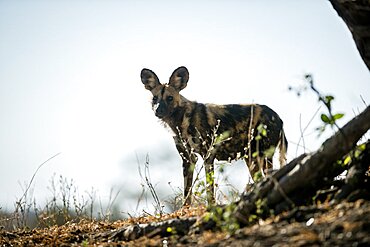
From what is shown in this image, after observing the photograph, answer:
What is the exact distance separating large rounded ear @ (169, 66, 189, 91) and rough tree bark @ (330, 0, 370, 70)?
16.7 ft

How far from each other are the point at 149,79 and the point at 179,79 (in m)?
0.47

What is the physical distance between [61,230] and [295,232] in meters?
2.53

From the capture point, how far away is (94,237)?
413 centimetres

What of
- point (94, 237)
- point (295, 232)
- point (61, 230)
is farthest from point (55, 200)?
point (295, 232)

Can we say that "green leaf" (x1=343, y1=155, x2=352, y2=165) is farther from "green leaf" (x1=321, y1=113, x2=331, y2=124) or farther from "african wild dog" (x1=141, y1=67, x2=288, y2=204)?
"african wild dog" (x1=141, y1=67, x2=288, y2=204)

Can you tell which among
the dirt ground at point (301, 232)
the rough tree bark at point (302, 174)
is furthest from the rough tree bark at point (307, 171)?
the dirt ground at point (301, 232)

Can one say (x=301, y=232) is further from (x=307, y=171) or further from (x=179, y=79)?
(x=179, y=79)

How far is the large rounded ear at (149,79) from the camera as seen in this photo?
29.0ft

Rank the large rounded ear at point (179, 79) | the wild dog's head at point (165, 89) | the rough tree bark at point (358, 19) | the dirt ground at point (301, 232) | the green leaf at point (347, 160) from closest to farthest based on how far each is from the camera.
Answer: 1. the dirt ground at point (301, 232)
2. the green leaf at point (347, 160)
3. the rough tree bark at point (358, 19)
4. the wild dog's head at point (165, 89)
5. the large rounded ear at point (179, 79)

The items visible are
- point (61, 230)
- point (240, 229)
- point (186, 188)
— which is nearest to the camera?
point (240, 229)

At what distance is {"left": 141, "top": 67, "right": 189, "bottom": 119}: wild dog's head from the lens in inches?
325

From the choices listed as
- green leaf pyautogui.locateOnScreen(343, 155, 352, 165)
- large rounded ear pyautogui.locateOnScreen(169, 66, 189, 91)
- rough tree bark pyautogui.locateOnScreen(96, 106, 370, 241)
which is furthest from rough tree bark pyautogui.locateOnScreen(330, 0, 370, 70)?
large rounded ear pyautogui.locateOnScreen(169, 66, 189, 91)

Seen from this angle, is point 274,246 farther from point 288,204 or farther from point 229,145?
point 229,145

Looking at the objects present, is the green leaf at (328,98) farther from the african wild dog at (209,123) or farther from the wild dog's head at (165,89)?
the wild dog's head at (165,89)
